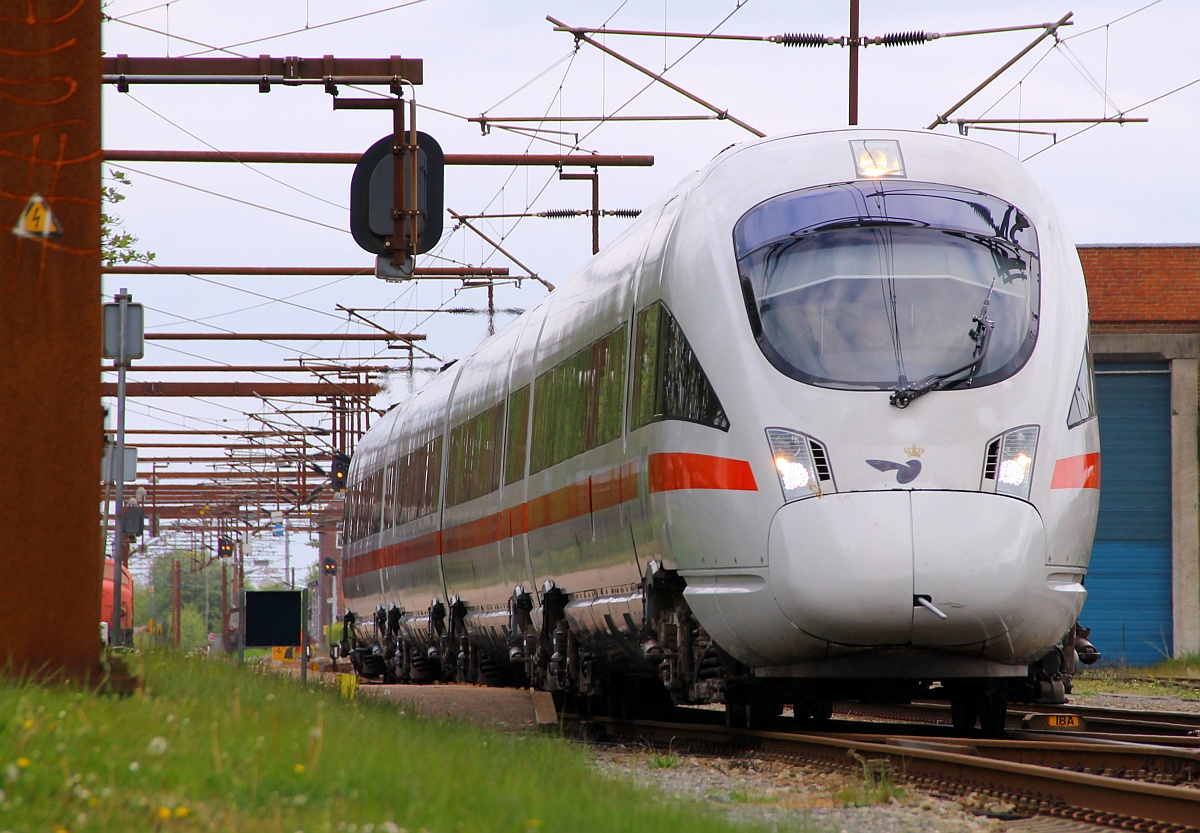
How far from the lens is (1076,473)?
32.7 ft

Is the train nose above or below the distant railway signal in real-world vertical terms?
below

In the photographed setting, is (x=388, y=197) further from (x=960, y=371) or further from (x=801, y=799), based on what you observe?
(x=801, y=799)

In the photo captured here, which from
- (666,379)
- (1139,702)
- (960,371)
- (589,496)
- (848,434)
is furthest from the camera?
(1139,702)

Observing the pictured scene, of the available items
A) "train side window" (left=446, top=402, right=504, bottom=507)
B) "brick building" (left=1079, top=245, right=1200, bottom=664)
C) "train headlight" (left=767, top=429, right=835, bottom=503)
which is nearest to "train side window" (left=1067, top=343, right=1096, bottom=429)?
"train headlight" (left=767, top=429, right=835, bottom=503)

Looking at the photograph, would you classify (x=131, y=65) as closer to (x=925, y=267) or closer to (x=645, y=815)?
A: (x=925, y=267)

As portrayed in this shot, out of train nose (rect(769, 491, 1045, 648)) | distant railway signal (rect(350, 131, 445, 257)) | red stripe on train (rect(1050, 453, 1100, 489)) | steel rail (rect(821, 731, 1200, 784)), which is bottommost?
steel rail (rect(821, 731, 1200, 784))

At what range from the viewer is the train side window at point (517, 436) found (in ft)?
51.0

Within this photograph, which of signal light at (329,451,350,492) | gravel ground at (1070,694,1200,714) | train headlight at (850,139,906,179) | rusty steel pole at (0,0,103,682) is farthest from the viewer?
signal light at (329,451,350,492)

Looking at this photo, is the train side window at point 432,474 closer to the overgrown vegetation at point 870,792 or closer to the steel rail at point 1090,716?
the steel rail at point 1090,716

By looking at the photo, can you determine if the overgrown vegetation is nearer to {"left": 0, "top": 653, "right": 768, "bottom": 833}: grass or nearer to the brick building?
{"left": 0, "top": 653, "right": 768, "bottom": 833}: grass

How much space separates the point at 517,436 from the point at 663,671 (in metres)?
4.72

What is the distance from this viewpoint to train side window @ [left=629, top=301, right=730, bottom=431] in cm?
1032

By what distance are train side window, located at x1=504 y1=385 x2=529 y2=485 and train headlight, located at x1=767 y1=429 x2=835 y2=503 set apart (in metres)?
5.80

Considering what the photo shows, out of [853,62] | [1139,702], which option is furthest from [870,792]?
[853,62]
